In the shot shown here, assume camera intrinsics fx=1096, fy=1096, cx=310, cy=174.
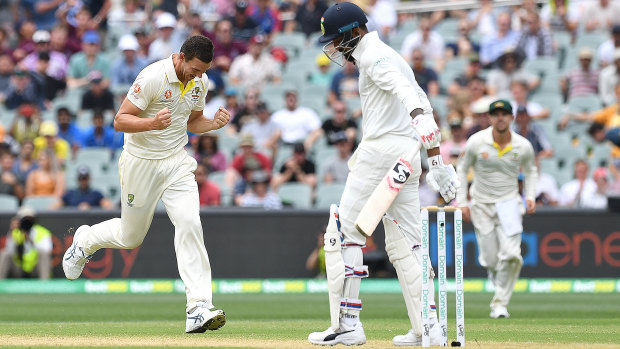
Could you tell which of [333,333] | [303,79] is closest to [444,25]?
[303,79]

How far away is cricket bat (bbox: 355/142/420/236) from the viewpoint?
20.4 ft

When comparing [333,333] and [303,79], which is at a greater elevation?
[303,79]

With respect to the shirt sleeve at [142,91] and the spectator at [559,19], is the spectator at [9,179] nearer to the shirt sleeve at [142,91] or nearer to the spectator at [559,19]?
the shirt sleeve at [142,91]

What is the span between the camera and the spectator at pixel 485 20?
17406 mm

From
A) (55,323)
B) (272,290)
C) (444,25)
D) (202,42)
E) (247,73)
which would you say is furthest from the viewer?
(444,25)

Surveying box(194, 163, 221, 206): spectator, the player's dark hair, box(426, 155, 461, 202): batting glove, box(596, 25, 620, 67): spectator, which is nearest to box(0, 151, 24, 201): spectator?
box(194, 163, 221, 206): spectator

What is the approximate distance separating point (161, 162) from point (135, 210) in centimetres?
38

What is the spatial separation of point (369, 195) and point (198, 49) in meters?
1.54

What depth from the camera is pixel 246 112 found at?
618 inches

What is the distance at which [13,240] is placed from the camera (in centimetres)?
1336

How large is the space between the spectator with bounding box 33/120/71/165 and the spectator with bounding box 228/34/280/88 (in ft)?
9.45

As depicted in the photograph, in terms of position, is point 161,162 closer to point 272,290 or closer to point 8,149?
point 272,290

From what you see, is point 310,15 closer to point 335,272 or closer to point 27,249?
point 27,249

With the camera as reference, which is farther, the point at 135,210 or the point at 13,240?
the point at 13,240
